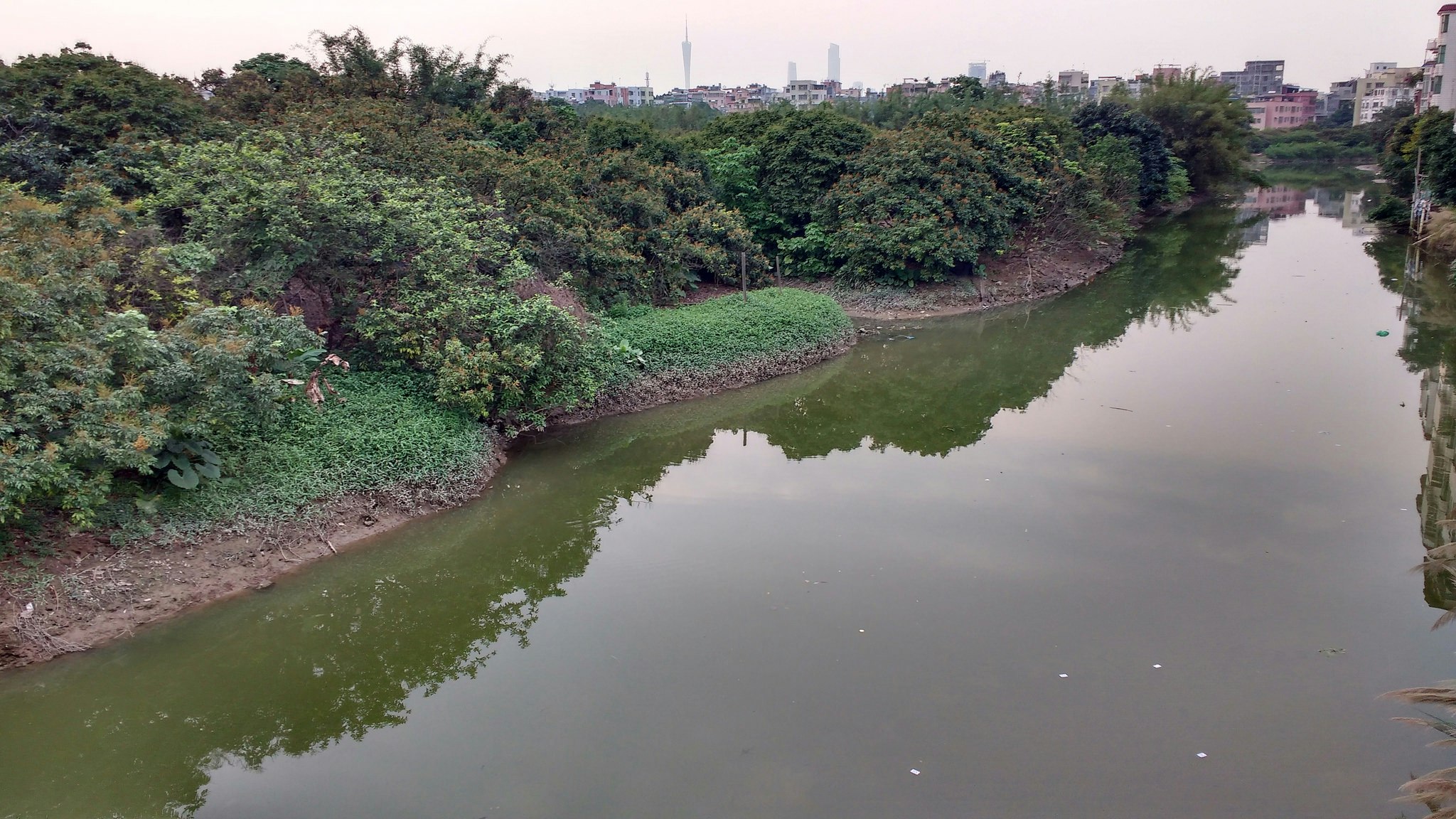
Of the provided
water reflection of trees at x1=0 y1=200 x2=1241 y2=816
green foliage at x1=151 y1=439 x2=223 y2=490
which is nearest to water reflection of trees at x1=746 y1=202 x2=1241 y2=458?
water reflection of trees at x1=0 y1=200 x2=1241 y2=816

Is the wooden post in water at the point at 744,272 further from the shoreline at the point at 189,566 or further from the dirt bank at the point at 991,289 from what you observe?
the shoreline at the point at 189,566

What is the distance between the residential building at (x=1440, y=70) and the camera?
25.0 m

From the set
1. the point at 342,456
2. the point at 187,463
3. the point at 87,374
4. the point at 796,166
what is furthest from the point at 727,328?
the point at 87,374

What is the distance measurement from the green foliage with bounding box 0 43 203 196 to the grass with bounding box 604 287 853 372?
6029 millimetres

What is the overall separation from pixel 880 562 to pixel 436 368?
16.6 feet

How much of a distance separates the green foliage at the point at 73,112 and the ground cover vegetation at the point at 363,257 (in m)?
0.03

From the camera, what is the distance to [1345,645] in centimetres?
643

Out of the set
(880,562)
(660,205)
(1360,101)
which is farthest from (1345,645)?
(1360,101)

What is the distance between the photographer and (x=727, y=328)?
44.0 feet

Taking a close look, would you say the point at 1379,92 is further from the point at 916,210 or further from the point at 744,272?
the point at 744,272

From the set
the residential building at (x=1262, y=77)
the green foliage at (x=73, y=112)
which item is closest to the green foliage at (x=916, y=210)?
the green foliage at (x=73, y=112)

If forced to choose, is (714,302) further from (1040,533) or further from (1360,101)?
(1360,101)

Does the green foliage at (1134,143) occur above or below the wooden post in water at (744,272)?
above

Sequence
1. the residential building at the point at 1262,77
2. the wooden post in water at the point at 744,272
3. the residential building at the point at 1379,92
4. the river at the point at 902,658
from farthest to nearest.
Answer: the residential building at the point at 1262,77
the residential building at the point at 1379,92
the wooden post in water at the point at 744,272
the river at the point at 902,658
